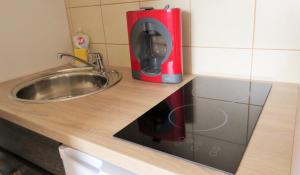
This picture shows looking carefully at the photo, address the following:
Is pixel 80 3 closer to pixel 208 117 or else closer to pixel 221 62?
pixel 221 62

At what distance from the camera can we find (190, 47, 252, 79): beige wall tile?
1.03 metres

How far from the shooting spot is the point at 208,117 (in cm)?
78

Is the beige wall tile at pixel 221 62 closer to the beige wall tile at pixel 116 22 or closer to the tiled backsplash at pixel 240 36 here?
the tiled backsplash at pixel 240 36

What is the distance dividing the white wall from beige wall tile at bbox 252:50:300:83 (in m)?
1.15

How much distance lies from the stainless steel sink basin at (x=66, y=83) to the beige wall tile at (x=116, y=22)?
207 millimetres

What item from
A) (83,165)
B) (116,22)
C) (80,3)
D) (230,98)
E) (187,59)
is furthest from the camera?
(80,3)

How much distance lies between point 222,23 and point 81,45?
2.80 ft

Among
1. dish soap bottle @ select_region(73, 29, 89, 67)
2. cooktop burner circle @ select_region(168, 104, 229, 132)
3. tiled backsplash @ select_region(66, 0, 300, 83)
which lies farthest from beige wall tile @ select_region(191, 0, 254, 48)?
dish soap bottle @ select_region(73, 29, 89, 67)

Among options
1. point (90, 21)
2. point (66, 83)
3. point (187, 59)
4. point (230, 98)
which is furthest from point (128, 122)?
point (90, 21)

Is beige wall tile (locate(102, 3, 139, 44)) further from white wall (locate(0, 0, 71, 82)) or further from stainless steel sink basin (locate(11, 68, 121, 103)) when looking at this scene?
white wall (locate(0, 0, 71, 82))

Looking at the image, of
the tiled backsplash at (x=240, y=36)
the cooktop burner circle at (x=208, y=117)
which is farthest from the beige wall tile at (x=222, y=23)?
the cooktop burner circle at (x=208, y=117)

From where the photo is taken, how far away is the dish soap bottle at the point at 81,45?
4.80ft

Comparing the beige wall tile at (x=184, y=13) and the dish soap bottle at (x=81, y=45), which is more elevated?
the beige wall tile at (x=184, y=13)

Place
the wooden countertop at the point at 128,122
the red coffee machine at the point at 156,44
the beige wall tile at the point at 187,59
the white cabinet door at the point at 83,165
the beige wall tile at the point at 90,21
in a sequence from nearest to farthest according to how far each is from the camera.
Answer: the wooden countertop at the point at 128,122 → the white cabinet door at the point at 83,165 → the red coffee machine at the point at 156,44 → the beige wall tile at the point at 187,59 → the beige wall tile at the point at 90,21
